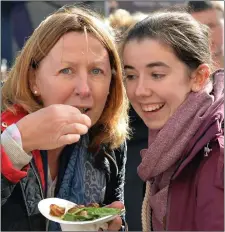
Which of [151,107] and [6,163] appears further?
[151,107]

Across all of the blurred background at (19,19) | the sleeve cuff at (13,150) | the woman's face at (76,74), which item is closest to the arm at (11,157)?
the sleeve cuff at (13,150)

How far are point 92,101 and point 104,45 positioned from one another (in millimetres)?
187

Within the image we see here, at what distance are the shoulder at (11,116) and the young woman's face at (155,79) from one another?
325mm

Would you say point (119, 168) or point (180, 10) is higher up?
point (180, 10)

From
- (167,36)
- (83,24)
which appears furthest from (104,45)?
(167,36)

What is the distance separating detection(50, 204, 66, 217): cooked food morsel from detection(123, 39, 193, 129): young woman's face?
352 millimetres

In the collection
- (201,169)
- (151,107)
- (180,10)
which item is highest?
(180,10)

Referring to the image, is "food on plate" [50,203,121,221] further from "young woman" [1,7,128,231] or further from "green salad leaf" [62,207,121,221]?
"young woman" [1,7,128,231]

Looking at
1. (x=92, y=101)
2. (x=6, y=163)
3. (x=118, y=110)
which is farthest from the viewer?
(x=118, y=110)

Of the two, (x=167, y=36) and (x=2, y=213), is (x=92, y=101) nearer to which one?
→ (x=167, y=36)

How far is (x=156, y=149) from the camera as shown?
1.27 meters

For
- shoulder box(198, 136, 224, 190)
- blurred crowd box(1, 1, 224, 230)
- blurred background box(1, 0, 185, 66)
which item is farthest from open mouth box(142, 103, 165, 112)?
blurred background box(1, 0, 185, 66)

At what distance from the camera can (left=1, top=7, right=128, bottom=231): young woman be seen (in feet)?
4.26

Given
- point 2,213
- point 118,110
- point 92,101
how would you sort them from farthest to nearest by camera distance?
point 118,110
point 92,101
point 2,213
